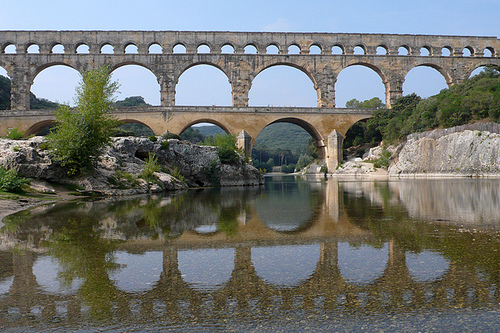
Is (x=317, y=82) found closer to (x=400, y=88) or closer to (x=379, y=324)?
(x=400, y=88)

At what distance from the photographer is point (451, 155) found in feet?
98.6

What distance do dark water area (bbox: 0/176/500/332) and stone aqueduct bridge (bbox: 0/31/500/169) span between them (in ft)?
103

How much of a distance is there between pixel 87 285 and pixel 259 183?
22722 millimetres

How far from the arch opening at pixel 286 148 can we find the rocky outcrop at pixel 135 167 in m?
16.5

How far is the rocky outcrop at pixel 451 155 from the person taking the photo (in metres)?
27.5

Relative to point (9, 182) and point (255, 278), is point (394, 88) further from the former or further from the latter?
point (255, 278)

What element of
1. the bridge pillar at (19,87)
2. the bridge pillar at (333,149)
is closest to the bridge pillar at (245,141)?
the bridge pillar at (333,149)

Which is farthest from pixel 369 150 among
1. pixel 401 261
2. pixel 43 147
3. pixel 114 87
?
pixel 401 261

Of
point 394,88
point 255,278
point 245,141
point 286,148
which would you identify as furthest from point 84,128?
point 286,148

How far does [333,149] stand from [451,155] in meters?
11.9

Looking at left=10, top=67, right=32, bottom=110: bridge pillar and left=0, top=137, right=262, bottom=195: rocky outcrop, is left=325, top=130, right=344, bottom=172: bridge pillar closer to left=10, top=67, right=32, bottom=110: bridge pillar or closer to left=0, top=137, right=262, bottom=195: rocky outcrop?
left=0, top=137, right=262, bottom=195: rocky outcrop

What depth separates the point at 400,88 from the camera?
142 ft

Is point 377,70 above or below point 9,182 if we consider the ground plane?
above

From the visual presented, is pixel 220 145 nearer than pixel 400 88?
Yes
